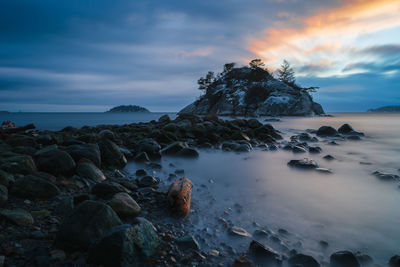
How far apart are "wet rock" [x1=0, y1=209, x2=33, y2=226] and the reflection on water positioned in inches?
76.0

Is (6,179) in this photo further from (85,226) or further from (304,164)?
(304,164)

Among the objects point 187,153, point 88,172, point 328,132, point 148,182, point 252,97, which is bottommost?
point 148,182

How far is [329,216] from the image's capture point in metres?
3.39

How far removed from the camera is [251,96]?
2830 inches

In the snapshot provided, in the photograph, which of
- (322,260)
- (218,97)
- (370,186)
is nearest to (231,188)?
(322,260)

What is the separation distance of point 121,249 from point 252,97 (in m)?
73.1

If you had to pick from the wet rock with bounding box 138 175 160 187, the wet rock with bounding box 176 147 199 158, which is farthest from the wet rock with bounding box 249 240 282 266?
the wet rock with bounding box 176 147 199 158

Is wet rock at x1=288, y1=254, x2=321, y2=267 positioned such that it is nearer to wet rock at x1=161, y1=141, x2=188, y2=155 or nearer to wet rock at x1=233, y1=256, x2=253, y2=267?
wet rock at x1=233, y1=256, x2=253, y2=267

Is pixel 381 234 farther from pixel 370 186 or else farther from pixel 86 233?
pixel 86 233

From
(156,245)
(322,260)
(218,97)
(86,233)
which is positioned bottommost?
(322,260)

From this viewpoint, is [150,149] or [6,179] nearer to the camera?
[6,179]

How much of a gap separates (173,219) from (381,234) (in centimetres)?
277

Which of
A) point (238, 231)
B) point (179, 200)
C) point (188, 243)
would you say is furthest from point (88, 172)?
point (238, 231)

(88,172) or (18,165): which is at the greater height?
(18,165)
